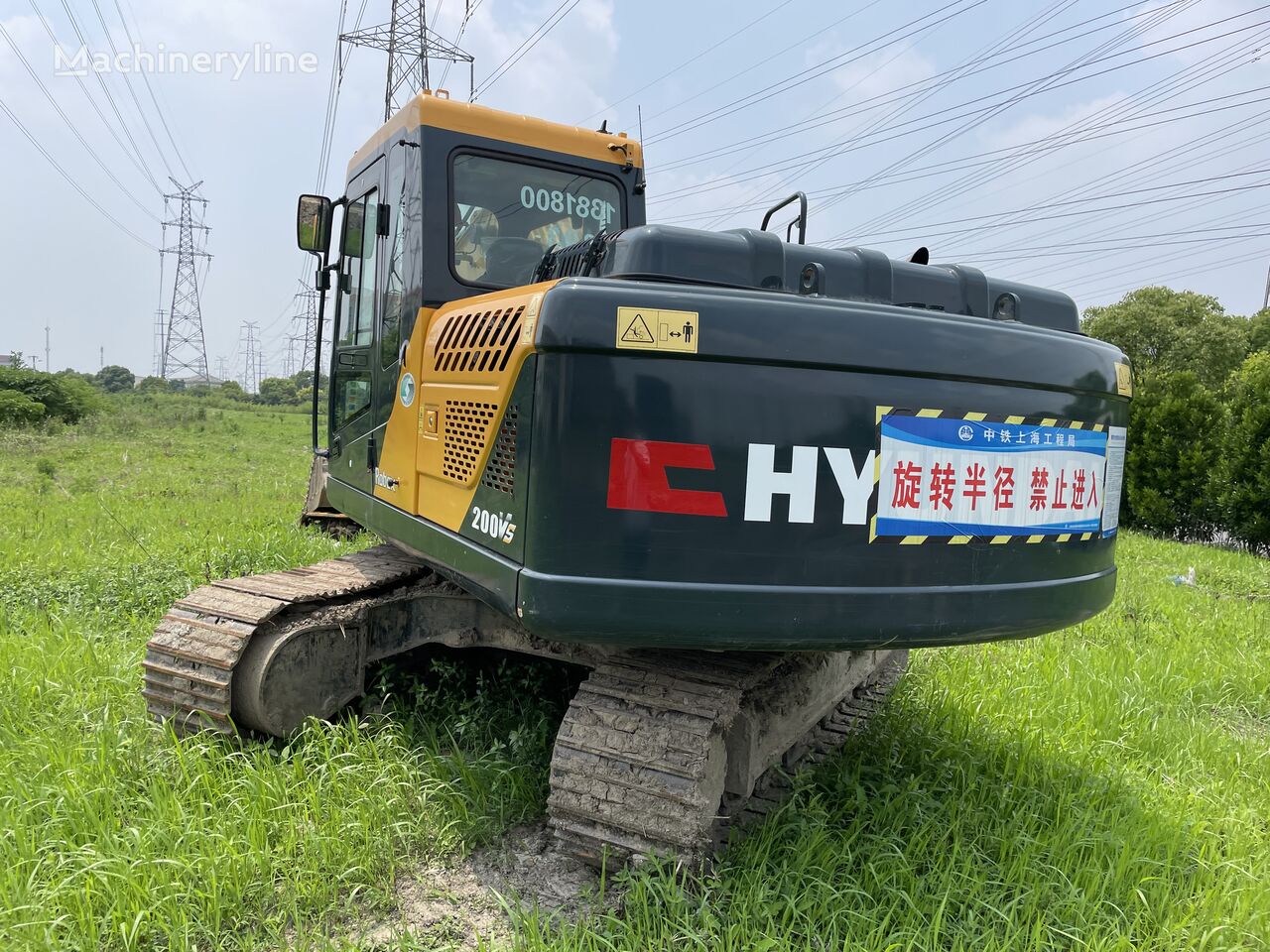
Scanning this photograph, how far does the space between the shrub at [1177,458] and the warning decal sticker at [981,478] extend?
39.5 ft

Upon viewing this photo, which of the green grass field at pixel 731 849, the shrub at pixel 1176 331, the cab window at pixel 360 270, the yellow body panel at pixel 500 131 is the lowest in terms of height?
the green grass field at pixel 731 849

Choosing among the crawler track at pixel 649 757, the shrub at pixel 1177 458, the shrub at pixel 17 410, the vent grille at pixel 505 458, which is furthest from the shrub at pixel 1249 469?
the shrub at pixel 17 410

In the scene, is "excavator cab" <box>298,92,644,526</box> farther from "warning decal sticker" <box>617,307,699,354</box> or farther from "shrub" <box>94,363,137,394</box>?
"shrub" <box>94,363,137,394</box>

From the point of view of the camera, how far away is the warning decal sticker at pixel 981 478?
2189mm

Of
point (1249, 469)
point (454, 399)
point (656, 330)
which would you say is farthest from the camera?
point (1249, 469)

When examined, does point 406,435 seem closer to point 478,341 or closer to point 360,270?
point 478,341

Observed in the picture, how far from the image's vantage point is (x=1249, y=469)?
11.7 metres

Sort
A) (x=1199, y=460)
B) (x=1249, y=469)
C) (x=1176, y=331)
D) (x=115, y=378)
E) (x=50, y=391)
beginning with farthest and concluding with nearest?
(x=115, y=378) < (x=1176, y=331) < (x=50, y=391) < (x=1199, y=460) < (x=1249, y=469)

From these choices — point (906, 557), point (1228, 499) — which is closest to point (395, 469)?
point (906, 557)

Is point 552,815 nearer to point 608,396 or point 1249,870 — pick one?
point 608,396

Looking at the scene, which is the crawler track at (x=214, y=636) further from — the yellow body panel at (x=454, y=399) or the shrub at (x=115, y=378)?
the shrub at (x=115, y=378)

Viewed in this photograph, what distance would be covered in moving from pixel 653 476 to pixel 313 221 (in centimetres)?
270

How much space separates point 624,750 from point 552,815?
1.03 feet

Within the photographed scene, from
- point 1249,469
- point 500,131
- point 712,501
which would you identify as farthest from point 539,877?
point 1249,469
